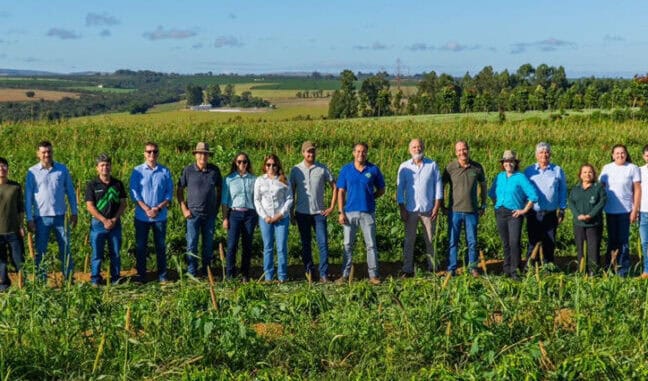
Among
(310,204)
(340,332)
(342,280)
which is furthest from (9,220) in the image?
(340,332)

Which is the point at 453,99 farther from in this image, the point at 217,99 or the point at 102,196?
the point at 102,196

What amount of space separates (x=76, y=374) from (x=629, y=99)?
76.3 metres

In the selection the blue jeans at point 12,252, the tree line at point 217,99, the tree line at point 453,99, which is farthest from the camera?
the tree line at point 217,99

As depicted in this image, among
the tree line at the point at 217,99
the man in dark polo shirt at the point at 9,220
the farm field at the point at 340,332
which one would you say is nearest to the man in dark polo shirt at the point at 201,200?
the farm field at the point at 340,332

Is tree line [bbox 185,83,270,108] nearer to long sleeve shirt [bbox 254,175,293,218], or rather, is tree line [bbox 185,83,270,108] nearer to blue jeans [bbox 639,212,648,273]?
long sleeve shirt [bbox 254,175,293,218]

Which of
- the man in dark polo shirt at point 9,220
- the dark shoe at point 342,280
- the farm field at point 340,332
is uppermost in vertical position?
the man in dark polo shirt at point 9,220

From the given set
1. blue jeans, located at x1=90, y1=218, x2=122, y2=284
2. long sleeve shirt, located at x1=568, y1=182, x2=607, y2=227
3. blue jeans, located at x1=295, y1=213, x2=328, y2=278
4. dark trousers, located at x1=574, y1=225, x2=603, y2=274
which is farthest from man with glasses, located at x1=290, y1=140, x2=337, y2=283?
dark trousers, located at x1=574, y1=225, x2=603, y2=274

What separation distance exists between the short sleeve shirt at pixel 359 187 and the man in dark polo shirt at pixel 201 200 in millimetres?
1561

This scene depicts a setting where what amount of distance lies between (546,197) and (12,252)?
6.41m

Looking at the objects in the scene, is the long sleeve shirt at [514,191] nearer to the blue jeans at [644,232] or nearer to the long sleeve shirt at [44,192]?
the blue jeans at [644,232]

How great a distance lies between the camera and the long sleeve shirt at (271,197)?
8.91 m

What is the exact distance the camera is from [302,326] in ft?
20.5

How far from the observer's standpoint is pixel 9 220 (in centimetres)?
846

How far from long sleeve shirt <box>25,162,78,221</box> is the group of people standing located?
0.04 feet
